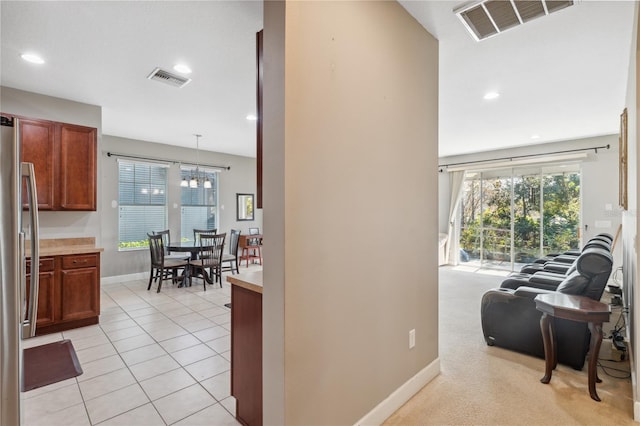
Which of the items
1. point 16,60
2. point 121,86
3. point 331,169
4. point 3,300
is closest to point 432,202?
point 331,169

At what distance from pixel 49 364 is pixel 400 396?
3045 mm

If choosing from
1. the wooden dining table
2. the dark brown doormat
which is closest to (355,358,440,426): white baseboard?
the dark brown doormat

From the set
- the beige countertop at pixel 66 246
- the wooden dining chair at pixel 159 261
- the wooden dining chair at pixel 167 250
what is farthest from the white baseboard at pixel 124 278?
the beige countertop at pixel 66 246

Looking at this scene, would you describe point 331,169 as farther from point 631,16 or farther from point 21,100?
point 21,100

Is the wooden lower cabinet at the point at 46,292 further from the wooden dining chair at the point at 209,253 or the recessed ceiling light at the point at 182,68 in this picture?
the recessed ceiling light at the point at 182,68

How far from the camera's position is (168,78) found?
3.31m

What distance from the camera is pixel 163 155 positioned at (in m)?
6.64

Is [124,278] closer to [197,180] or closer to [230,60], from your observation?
[197,180]

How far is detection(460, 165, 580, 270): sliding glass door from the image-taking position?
639 centimetres

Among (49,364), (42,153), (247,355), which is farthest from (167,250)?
(247,355)

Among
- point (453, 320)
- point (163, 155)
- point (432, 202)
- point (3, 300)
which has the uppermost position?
point (163, 155)

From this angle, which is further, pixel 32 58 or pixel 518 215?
pixel 518 215

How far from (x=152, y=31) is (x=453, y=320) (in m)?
4.32

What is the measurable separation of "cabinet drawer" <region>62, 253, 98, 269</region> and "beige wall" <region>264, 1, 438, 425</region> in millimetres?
3403
